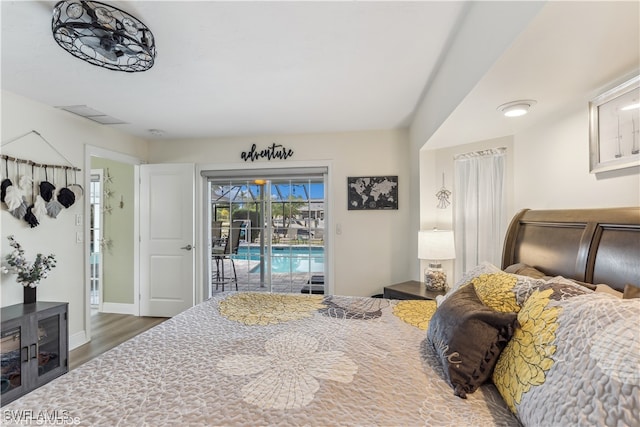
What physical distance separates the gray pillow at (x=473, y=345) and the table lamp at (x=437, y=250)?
5.61 feet

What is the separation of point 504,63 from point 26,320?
3.53 metres

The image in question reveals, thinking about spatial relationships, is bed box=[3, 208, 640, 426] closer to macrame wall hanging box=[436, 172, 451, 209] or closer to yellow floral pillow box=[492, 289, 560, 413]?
yellow floral pillow box=[492, 289, 560, 413]

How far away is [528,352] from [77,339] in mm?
3992

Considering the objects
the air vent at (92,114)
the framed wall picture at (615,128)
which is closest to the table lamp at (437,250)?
the framed wall picture at (615,128)

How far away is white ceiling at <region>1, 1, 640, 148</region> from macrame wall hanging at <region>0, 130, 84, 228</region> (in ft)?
2.00

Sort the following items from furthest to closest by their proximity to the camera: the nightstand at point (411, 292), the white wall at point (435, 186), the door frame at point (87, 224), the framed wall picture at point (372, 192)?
the framed wall picture at point (372, 192)
the door frame at point (87, 224)
the white wall at point (435, 186)
the nightstand at point (411, 292)

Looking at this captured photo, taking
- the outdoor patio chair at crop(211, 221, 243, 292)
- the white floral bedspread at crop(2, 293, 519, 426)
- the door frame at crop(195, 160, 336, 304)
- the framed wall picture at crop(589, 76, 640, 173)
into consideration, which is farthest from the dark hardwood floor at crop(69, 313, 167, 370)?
the framed wall picture at crop(589, 76, 640, 173)

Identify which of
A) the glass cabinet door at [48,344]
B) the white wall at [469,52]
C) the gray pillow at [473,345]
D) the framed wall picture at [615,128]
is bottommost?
the glass cabinet door at [48,344]

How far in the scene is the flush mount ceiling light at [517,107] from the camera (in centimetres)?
171

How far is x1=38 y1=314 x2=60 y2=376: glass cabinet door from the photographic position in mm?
2439

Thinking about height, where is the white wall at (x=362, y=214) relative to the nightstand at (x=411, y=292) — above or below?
above

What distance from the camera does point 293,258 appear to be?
4.09 meters

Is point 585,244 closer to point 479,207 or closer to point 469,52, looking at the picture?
point 469,52

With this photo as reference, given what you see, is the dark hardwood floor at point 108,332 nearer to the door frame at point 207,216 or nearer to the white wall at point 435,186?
the door frame at point 207,216
